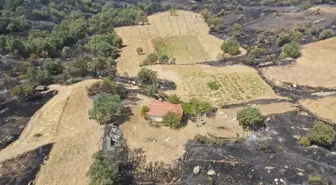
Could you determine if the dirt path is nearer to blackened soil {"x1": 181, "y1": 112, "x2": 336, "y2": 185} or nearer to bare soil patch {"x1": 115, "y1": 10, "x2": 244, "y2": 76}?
blackened soil {"x1": 181, "y1": 112, "x2": 336, "y2": 185}

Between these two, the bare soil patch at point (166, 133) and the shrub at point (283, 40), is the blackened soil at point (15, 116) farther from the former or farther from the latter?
the shrub at point (283, 40)

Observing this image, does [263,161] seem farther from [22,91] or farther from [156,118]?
[22,91]

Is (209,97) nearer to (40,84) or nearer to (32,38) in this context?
(40,84)

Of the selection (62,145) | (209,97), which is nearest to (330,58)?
(209,97)

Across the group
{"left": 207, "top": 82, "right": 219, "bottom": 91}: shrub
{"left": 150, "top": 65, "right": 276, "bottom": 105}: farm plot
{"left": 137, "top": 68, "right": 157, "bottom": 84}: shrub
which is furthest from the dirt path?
{"left": 207, "top": 82, "right": 219, "bottom": 91}: shrub

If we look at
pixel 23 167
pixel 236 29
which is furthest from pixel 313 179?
pixel 236 29

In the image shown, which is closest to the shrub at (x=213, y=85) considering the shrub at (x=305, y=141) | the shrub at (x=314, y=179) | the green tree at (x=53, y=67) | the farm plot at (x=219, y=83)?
the farm plot at (x=219, y=83)

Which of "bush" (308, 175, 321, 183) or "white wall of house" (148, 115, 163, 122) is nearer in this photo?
"bush" (308, 175, 321, 183)
